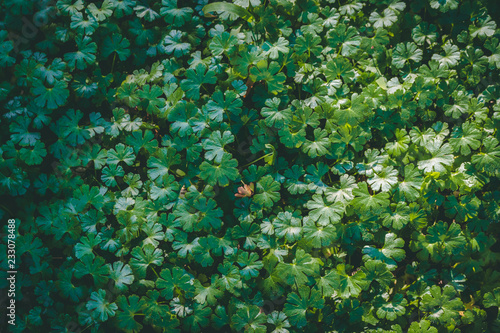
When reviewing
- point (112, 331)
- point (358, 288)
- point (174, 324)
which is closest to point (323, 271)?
point (358, 288)

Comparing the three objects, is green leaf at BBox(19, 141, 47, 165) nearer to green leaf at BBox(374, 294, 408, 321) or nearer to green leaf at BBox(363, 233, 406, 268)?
green leaf at BBox(363, 233, 406, 268)

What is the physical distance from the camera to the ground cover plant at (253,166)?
2.25 meters

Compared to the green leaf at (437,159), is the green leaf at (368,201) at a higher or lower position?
lower

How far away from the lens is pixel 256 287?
7.52 feet

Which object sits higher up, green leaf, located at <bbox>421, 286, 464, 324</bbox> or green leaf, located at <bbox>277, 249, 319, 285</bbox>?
green leaf, located at <bbox>277, 249, 319, 285</bbox>

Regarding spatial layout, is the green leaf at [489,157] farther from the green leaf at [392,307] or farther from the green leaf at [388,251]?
the green leaf at [392,307]

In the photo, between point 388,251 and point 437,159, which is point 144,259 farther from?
point 437,159

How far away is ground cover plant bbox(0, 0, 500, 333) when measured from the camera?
2.25 metres

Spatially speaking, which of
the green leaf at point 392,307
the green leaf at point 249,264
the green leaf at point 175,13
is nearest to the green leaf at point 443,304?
the green leaf at point 392,307

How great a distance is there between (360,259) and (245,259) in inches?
33.1

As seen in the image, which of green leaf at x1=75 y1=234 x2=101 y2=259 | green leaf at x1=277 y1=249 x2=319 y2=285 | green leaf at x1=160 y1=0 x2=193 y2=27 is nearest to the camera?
green leaf at x1=277 y1=249 x2=319 y2=285

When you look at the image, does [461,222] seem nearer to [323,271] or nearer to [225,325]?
[323,271]

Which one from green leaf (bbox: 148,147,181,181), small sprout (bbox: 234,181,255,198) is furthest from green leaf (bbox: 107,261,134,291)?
small sprout (bbox: 234,181,255,198)

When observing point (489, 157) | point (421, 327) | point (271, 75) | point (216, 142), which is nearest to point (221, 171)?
point (216, 142)
